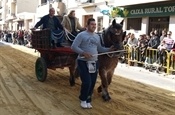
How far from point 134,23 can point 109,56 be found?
44.6ft

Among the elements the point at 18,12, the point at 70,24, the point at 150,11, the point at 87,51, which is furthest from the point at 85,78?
the point at 18,12

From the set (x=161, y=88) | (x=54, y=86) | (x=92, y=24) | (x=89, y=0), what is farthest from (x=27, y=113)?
(x=89, y=0)

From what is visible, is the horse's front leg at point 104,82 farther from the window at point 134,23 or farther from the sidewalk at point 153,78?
the window at point 134,23

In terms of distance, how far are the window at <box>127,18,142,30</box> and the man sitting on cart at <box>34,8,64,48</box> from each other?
10.8 metres

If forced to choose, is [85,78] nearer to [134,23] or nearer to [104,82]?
[104,82]

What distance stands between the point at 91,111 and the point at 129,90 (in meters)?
2.53

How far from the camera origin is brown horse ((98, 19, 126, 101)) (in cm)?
677

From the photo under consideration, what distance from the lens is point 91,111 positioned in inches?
255

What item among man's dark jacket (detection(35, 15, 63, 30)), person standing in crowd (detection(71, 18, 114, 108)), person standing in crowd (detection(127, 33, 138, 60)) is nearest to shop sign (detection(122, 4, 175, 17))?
person standing in crowd (detection(127, 33, 138, 60))

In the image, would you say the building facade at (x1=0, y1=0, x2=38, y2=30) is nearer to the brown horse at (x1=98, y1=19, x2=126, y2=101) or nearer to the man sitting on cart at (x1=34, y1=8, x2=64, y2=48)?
the man sitting on cart at (x1=34, y1=8, x2=64, y2=48)

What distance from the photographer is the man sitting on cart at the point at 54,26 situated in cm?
926

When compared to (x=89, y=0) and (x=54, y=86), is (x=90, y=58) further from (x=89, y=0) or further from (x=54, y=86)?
(x=89, y=0)

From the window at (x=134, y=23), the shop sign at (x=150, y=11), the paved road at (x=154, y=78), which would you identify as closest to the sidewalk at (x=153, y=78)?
the paved road at (x=154, y=78)

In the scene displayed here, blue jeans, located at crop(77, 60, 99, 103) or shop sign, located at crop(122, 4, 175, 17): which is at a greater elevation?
shop sign, located at crop(122, 4, 175, 17)
